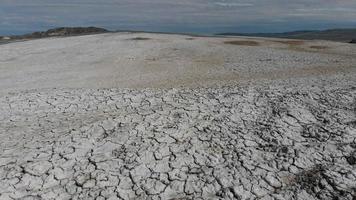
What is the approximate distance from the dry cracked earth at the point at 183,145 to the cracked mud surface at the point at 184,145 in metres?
0.03

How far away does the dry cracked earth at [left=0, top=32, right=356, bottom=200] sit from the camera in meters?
7.41

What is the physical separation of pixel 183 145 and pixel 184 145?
27 millimetres

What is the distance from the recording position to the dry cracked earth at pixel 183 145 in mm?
7414

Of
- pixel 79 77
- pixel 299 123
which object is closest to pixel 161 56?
pixel 79 77

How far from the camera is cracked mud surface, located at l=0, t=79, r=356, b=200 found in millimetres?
7414

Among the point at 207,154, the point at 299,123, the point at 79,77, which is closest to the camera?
the point at 207,154

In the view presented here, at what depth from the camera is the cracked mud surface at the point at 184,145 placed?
24.3ft

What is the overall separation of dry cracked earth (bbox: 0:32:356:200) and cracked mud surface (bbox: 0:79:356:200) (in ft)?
0.09

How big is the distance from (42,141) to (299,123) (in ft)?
24.7

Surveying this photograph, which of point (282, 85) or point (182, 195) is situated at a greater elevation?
point (282, 85)

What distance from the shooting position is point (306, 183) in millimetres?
7449

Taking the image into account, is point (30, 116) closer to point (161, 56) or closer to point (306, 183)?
point (306, 183)

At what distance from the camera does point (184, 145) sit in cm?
888

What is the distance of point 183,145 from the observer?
29.1 ft
